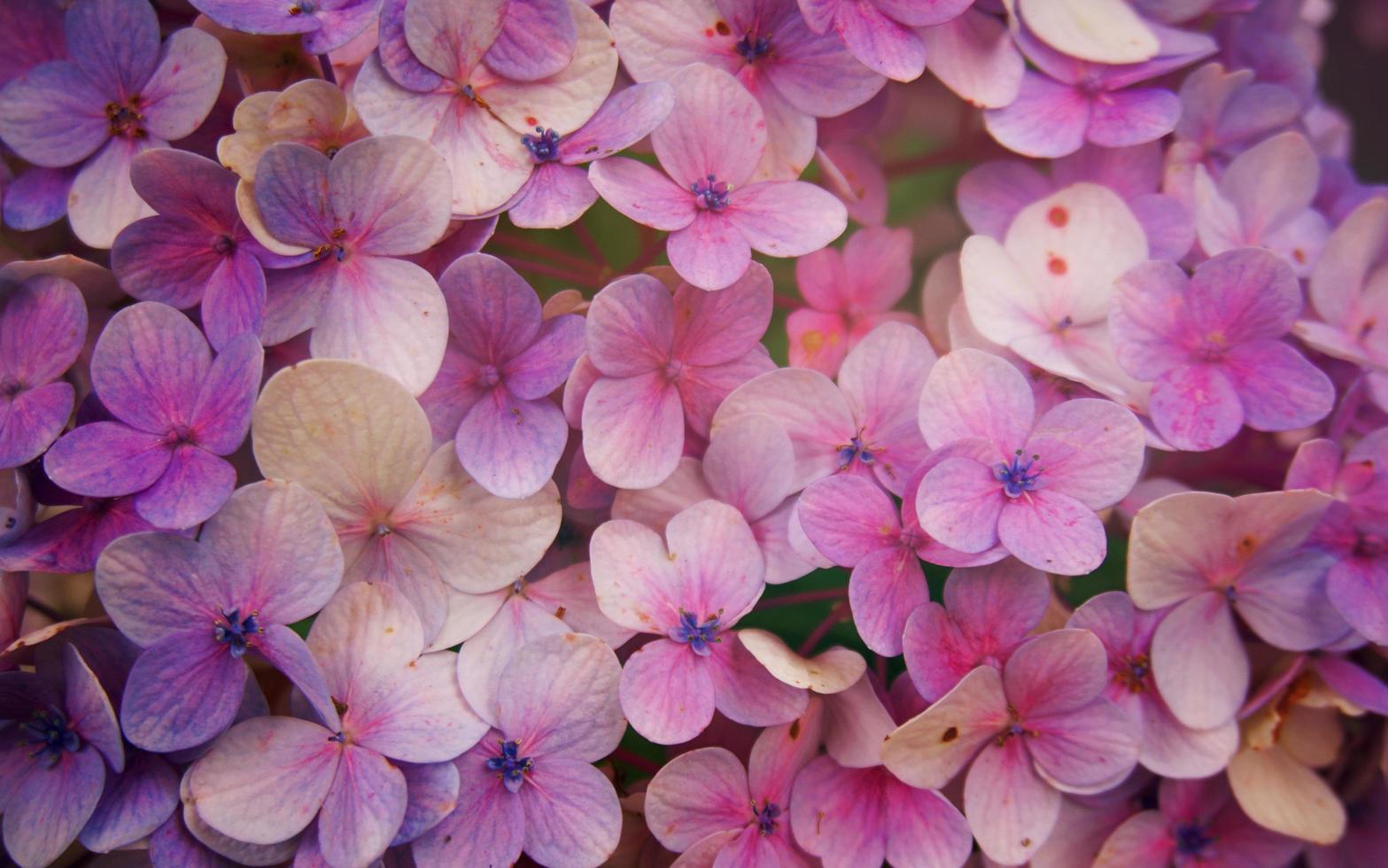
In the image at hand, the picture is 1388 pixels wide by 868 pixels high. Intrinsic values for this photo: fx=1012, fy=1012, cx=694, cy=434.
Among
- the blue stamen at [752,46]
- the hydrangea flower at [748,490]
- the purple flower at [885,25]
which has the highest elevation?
the purple flower at [885,25]

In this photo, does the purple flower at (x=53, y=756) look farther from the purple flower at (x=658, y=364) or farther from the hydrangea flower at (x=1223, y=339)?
the hydrangea flower at (x=1223, y=339)

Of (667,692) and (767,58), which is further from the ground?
(767,58)

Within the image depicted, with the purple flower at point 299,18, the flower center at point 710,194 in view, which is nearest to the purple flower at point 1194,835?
the flower center at point 710,194

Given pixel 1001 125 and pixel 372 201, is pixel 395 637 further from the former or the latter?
pixel 1001 125

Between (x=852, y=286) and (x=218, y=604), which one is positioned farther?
(x=852, y=286)

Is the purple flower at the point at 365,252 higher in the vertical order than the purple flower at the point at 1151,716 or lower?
higher

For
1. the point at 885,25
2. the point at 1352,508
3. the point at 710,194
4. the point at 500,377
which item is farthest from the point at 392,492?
the point at 1352,508

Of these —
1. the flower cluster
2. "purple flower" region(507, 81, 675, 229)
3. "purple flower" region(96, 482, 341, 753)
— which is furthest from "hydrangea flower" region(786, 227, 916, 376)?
"purple flower" region(96, 482, 341, 753)

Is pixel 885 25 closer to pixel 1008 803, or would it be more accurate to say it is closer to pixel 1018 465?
pixel 1018 465
